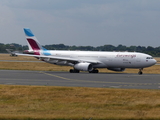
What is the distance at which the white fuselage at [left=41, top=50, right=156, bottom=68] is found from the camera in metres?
47.4

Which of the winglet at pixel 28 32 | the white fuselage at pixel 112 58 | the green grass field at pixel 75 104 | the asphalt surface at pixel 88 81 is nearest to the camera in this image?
the green grass field at pixel 75 104

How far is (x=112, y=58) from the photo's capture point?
1940 inches

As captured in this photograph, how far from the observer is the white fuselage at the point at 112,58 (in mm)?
47375

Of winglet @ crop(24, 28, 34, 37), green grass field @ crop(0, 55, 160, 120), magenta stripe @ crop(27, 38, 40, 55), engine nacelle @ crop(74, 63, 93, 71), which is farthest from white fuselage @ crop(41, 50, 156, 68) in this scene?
green grass field @ crop(0, 55, 160, 120)

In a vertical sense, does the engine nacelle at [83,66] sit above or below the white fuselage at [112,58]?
below

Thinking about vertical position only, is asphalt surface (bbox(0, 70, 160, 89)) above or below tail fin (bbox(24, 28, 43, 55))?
below

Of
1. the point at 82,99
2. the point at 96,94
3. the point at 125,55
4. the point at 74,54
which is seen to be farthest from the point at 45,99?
the point at 74,54

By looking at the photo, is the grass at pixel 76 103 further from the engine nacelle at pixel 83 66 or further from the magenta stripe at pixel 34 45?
the magenta stripe at pixel 34 45

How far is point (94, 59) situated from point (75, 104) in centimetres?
3201

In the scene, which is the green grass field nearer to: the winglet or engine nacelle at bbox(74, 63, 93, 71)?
engine nacelle at bbox(74, 63, 93, 71)

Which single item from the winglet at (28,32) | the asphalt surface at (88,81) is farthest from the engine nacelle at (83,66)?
the winglet at (28,32)

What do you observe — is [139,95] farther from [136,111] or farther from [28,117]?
[28,117]

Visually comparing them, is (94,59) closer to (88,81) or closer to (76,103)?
(88,81)

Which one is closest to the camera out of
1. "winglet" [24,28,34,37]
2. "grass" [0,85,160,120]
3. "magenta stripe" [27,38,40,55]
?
"grass" [0,85,160,120]
